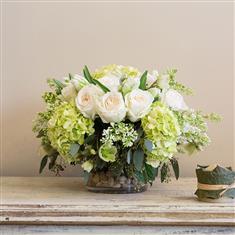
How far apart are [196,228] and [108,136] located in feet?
0.92

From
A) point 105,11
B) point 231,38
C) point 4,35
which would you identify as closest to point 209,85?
point 231,38

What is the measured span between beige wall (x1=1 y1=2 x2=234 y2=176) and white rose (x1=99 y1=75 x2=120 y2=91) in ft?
1.20

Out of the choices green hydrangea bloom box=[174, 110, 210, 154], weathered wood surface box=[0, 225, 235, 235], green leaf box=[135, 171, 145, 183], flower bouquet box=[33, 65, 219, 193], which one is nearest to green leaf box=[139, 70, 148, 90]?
flower bouquet box=[33, 65, 219, 193]

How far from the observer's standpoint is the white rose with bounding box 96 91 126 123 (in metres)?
1.07

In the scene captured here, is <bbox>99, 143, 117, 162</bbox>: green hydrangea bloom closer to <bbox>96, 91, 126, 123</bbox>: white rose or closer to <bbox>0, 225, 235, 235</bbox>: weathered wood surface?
<bbox>96, 91, 126, 123</bbox>: white rose

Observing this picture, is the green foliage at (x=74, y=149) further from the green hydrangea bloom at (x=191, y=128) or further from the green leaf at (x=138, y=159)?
the green hydrangea bloom at (x=191, y=128)

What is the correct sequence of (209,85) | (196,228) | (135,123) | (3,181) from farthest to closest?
1. (209,85)
2. (3,181)
3. (135,123)
4. (196,228)

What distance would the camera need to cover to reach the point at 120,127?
3.54ft

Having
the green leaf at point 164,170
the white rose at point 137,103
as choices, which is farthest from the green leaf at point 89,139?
the green leaf at point 164,170

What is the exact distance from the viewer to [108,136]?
1076 millimetres

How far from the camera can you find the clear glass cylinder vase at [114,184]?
1.17m

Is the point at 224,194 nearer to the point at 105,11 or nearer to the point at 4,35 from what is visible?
the point at 105,11

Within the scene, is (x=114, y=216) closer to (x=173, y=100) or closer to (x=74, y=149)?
(x=74, y=149)

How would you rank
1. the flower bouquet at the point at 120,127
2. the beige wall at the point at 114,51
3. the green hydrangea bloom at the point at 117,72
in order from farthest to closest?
the beige wall at the point at 114,51, the green hydrangea bloom at the point at 117,72, the flower bouquet at the point at 120,127
